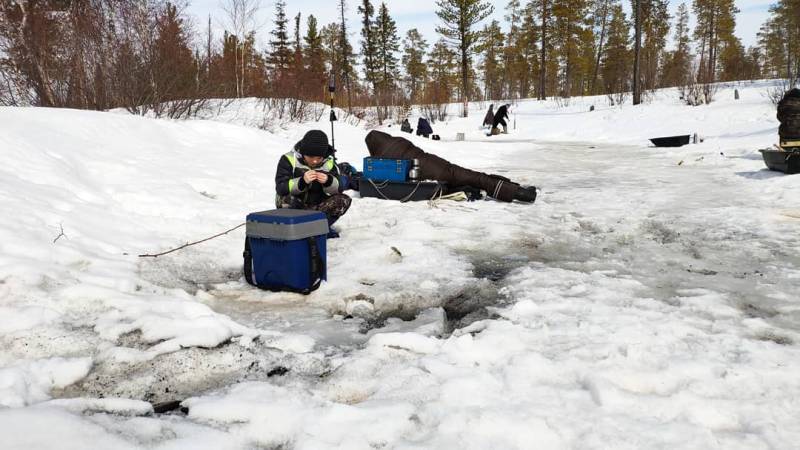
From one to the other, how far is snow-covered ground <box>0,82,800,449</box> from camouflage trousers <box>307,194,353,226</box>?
36cm

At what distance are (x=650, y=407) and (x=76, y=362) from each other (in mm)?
2563

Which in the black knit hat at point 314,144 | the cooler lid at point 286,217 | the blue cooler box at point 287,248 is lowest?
the blue cooler box at point 287,248

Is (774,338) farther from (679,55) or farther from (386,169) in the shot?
(679,55)

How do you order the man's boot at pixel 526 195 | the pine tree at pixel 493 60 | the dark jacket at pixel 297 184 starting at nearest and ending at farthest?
1. the dark jacket at pixel 297 184
2. the man's boot at pixel 526 195
3. the pine tree at pixel 493 60

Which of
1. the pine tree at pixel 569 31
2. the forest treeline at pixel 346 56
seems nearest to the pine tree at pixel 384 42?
the forest treeline at pixel 346 56

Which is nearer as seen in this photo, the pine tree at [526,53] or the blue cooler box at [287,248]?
the blue cooler box at [287,248]

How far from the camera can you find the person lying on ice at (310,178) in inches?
169

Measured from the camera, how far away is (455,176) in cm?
693

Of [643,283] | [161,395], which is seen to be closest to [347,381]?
[161,395]

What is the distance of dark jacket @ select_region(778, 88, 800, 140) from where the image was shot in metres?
7.18

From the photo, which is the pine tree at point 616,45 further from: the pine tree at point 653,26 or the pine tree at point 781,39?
the pine tree at point 781,39

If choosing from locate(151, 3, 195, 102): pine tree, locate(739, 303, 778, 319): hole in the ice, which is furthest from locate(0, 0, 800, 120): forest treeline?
locate(739, 303, 778, 319): hole in the ice

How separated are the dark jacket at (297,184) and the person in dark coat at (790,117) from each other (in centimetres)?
691

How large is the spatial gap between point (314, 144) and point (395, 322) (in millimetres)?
1965
